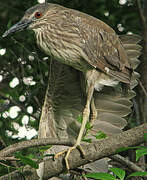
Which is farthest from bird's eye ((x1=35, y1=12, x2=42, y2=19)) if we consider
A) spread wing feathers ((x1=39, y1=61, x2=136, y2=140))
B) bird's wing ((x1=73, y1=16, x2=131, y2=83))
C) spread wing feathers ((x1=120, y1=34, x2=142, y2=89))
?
spread wing feathers ((x1=120, y1=34, x2=142, y2=89))

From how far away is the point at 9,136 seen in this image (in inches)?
113

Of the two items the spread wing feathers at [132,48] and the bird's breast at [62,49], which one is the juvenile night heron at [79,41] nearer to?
the bird's breast at [62,49]

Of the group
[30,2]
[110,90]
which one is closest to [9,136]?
[110,90]

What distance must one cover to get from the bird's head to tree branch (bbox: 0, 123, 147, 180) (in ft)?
3.15

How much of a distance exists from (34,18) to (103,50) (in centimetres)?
54

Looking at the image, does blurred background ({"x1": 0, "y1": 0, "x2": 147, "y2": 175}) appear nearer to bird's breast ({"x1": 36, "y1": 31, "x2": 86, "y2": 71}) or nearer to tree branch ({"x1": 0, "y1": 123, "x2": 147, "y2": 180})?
bird's breast ({"x1": 36, "y1": 31, "x2": 86, "y2": 71})

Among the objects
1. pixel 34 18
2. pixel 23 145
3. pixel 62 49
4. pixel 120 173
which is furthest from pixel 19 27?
pixel 120 173

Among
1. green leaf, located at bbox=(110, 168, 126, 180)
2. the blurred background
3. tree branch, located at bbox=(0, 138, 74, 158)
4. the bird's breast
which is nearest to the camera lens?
green leaf, located at bbox=(110, 168, 126, 180)

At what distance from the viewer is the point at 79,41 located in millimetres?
2463

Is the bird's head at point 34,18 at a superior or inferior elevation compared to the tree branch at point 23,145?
superior

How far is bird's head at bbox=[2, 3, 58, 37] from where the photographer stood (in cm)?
246

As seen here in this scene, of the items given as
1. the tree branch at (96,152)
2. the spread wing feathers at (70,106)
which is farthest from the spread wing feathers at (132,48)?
the tree branch at (96,152)

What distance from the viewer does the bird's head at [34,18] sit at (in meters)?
2.46

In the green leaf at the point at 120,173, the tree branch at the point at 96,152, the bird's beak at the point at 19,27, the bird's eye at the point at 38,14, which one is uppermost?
the bird's eye at the point at 38,14
